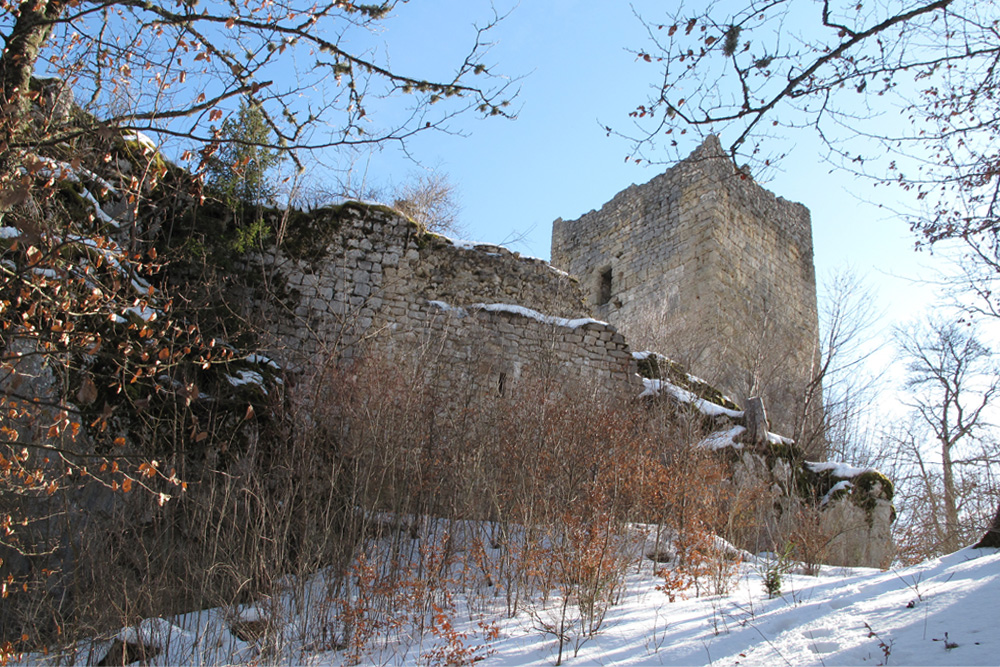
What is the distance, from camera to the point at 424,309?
8656 millimetres

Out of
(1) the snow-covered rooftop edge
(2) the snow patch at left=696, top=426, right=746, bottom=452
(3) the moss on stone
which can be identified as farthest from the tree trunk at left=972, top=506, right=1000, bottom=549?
(1) the snow-covered rooftop edge

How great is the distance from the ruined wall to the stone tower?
4.00 meters

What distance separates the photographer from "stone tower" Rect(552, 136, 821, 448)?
42.3 ft

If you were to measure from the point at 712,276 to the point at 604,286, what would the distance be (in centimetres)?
303

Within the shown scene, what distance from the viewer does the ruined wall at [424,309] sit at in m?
8.01

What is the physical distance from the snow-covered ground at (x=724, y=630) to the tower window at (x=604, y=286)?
11218 millimetres

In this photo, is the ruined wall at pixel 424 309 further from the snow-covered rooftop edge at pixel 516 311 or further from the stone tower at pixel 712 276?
the stone tower at pixel 712 276

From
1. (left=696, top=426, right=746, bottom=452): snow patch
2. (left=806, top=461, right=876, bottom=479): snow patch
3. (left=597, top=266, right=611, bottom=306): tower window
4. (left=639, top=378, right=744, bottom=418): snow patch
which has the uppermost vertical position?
(left=597, top=266, right=611, bottom=306): tower window

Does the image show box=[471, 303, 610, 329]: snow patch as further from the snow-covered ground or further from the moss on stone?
the snow-covered ground

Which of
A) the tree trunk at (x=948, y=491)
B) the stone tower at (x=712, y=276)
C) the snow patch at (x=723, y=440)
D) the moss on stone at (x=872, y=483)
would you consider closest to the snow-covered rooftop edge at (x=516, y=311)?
the snow patch at (x=723, y=440)

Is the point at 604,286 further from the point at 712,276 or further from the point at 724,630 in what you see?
the point at 724,630

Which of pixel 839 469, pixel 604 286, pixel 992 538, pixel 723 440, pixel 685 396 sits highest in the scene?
pixel 604 286

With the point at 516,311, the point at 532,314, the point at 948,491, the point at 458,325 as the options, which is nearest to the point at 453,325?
the point at 458,325

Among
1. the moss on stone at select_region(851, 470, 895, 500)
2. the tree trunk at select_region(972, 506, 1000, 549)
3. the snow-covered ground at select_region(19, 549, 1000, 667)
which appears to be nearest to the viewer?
the snow-covered ground at select_region(19, 549, 1000, 667)
